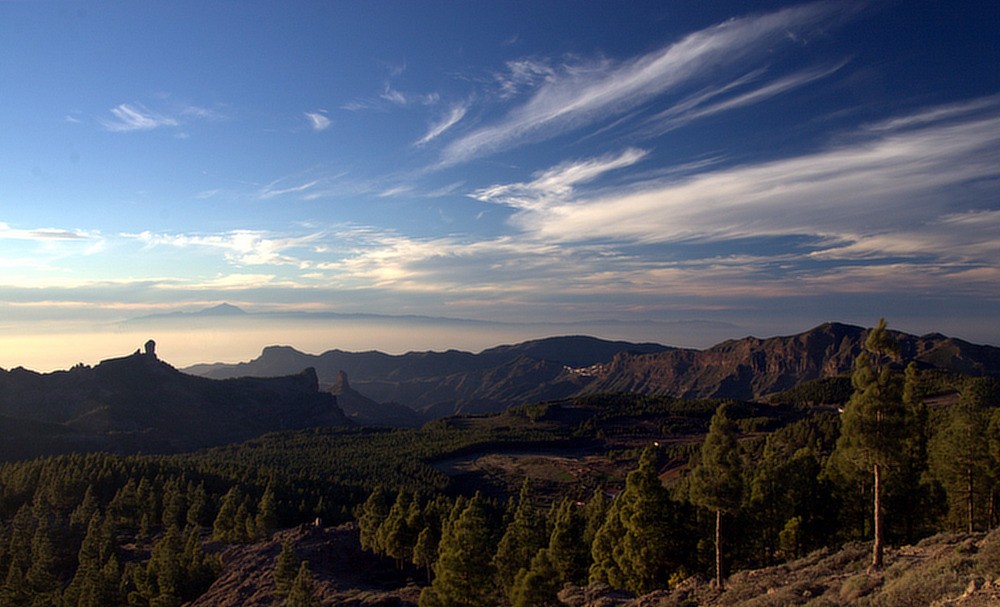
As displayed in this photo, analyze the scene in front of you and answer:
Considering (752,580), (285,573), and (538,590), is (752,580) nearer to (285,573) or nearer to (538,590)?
(538,590)

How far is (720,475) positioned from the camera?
3628 cm

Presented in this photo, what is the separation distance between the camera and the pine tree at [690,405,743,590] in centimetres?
3619

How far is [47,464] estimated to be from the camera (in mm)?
112500

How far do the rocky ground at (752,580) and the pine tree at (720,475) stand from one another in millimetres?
4171

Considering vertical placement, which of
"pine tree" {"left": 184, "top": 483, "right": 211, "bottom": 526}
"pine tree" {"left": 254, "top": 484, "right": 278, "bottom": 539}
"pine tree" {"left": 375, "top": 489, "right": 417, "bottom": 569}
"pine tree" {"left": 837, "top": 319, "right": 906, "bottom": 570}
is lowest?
"pine tree" {"left": 184, "top": 483, "right": 211, "bottom": 526}

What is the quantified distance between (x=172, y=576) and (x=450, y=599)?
31.1 metres

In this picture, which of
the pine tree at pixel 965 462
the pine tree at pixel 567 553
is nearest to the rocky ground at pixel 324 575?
the pine tree at pixel 567 553

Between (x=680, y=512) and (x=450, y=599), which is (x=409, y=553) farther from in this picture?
(x=680, y=512)

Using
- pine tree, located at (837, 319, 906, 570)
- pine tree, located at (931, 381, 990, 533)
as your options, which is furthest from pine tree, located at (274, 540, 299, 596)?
pine tree, located at (931, 381, 990, 533)

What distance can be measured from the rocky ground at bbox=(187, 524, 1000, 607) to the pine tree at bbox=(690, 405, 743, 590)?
13.7 feet

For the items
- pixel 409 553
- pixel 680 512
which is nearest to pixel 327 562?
pixel 409 553

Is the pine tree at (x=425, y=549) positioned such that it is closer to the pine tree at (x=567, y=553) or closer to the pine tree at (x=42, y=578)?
the pine tree at (x=567, y=553)

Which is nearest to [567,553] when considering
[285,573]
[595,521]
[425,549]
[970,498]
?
[595,521]

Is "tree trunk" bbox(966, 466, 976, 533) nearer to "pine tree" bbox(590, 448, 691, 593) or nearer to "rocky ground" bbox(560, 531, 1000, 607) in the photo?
"rocky ground" bbox(560, 531, 1000, 607)
